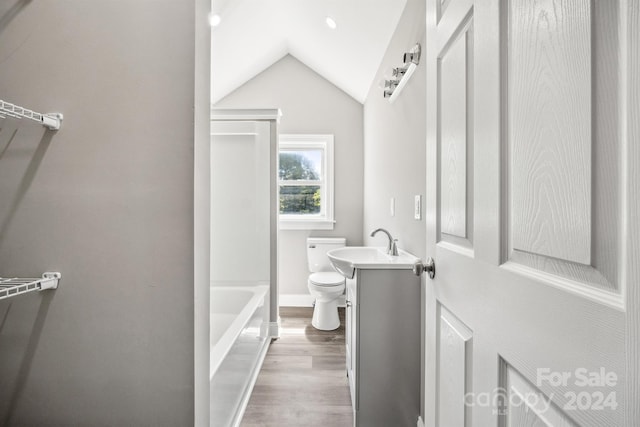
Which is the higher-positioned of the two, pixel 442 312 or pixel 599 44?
pixel 599 44

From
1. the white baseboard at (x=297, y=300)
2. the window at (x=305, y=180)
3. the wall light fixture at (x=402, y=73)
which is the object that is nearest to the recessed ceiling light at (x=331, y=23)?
the wall light fixture at (x=402, y=73)

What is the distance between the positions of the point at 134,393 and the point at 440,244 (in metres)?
1.04

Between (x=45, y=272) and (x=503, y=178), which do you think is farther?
(x=45, y=272)

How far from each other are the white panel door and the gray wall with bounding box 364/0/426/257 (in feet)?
2.56

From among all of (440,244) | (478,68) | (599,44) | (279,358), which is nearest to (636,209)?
(599,44)

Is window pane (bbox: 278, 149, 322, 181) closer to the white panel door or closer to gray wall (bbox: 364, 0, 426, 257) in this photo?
gray wall (bbox: 364, 0, 426, 257)

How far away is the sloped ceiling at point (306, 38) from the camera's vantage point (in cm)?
214

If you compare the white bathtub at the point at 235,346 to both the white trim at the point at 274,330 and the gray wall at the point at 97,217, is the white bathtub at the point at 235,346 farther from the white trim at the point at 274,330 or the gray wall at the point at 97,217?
the gray wall at the point at 97,217

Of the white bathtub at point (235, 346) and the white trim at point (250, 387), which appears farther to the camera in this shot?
the white trim at point (250, 387)

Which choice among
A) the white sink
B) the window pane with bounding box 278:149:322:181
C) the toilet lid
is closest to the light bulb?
the window pane with bounding box 278:149:322:181

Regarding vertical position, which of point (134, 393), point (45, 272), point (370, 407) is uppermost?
point (45, 272)

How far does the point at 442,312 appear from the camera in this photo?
35.2 inches

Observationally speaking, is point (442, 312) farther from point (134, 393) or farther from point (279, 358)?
point (279, 358)

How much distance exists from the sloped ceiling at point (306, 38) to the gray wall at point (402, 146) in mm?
164
